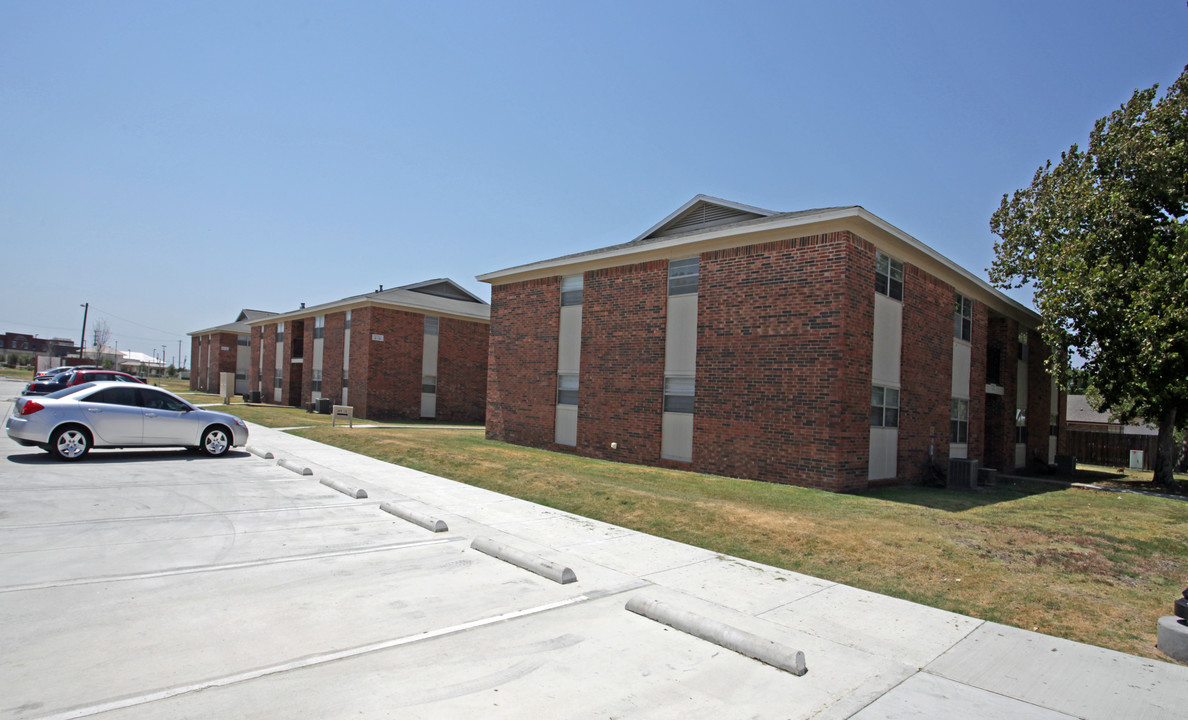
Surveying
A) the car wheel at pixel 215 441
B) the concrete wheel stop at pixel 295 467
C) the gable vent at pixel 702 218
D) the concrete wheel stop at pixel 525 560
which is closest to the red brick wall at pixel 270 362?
the car wheel at pixel 215 441

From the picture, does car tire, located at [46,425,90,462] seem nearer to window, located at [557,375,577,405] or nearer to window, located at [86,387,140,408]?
window, located at [86,387,140,408]

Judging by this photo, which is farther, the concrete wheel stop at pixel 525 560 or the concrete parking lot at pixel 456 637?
the concrete wheel stop at pixel 525 560

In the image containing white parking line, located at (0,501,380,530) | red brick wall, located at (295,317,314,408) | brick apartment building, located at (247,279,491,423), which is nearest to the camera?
white parking line, located at (0,501,380,530)

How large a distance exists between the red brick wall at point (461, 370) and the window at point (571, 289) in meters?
14.2

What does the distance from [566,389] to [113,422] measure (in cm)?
1129

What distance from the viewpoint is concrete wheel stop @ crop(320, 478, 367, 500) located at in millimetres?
10672

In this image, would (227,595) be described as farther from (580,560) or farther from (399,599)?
(580,560)

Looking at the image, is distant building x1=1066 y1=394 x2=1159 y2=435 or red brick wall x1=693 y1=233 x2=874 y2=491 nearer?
red brick wall x1=693 y1=233 x2=874 y2=491

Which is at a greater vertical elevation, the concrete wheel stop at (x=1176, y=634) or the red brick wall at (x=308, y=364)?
the red brick wall at (x=308, y=364)

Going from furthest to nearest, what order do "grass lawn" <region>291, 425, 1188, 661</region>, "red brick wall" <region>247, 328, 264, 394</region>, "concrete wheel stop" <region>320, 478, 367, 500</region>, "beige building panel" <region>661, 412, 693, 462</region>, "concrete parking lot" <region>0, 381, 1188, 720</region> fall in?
"red brick wall" <region>247, 328, 264, 394</region> < "beige building panel" <region>661, 412, 693, 462</region> < "concrete wheel stop" <region>320, 478, 367, 500</region> < "grass lawn" <region>291, 425, 1188, 661</region> < "concrete parking lot" <region>0, 381, 1188, 720</region>

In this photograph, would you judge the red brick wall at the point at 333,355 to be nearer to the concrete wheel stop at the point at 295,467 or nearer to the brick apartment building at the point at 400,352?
the brick apartment building at the point at 400,352

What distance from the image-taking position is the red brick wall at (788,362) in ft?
45.2

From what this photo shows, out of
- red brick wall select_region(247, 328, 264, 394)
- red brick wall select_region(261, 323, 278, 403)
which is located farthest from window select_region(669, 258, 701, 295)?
red brick wall select_region(247, 328, 264, 394)

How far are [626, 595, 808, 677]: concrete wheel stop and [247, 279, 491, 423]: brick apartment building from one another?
2706 centimetres
